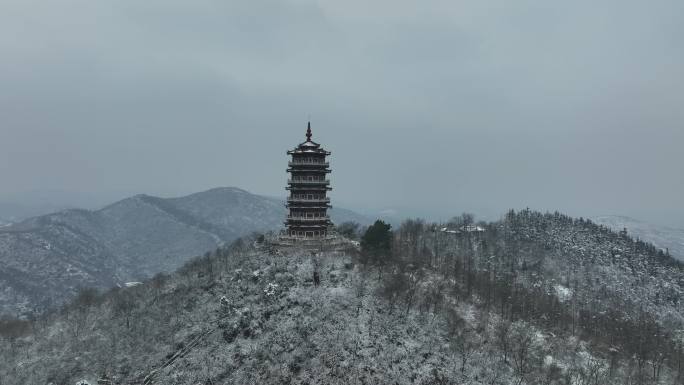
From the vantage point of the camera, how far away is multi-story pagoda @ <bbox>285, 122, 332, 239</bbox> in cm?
8762

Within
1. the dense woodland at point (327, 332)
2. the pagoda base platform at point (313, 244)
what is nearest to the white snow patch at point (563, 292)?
the dense woodland at point (327, 332)

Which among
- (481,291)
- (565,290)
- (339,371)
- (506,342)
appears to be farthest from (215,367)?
(565,290)

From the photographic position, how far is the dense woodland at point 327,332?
60.6 meters

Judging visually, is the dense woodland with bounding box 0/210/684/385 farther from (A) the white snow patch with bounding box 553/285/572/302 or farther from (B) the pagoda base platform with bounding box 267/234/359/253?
(A) the white snow patch with bounding box 553/285/572/302

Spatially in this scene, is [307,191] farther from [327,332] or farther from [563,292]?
[563,292]

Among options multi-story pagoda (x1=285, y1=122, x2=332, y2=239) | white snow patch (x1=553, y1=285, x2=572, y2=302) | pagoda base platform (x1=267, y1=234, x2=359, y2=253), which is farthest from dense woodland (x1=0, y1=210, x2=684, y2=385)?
white snow patch (x1=553, y1=285, x2=572, y2=302)

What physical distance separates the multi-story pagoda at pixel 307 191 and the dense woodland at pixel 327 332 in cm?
702

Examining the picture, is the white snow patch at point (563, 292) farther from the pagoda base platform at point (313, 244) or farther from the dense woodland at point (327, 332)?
the pagoda base platform at point (313, 244)

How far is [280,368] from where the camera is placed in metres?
58.7

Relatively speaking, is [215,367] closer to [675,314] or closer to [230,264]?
[230,264]

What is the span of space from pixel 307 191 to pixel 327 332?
31713mm

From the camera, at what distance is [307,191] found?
88.2 m

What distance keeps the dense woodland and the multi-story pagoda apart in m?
7.02

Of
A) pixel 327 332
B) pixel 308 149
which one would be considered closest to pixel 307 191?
pixel 308 149
